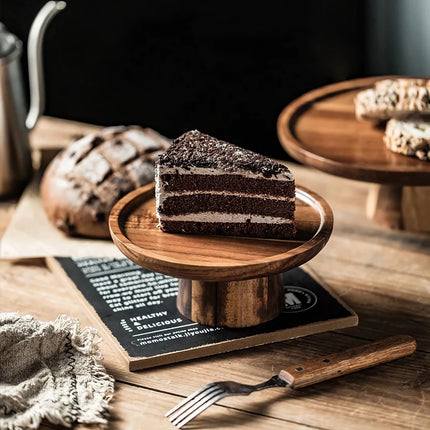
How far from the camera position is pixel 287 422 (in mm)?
1400

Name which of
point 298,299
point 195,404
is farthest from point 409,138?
point 195,404

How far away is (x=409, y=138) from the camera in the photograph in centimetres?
183

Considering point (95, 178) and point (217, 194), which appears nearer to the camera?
point (217, 194)

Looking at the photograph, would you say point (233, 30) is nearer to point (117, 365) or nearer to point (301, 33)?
point (301, 33)

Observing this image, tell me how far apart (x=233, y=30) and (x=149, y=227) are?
95 cm

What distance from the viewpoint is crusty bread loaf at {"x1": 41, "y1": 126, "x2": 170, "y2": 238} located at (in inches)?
78.8

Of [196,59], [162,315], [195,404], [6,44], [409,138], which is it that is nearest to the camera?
[195,404]

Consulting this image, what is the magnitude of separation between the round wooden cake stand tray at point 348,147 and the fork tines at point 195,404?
2.07ft

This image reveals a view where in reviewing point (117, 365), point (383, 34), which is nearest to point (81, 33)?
point (383, 34)

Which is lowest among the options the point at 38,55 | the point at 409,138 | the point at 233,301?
the point at 233,301

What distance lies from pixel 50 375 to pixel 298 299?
1.76 ft

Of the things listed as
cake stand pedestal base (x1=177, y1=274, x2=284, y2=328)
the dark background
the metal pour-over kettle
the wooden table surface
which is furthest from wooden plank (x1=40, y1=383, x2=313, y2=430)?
the dark background

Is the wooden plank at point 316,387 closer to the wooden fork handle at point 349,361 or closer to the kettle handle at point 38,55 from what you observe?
the wooden fork handle at point 349,361

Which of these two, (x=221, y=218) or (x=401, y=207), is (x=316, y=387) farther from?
(x=401, y=207)
